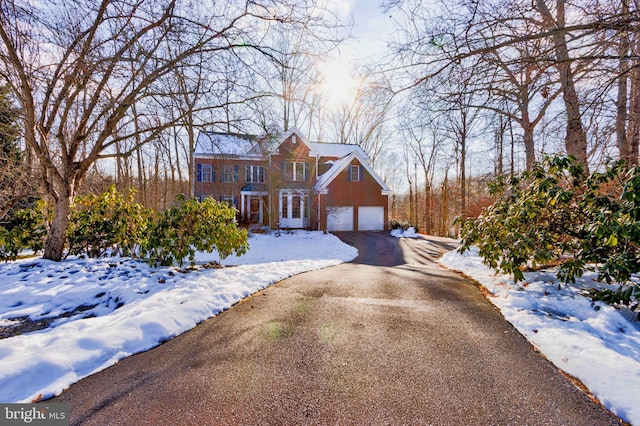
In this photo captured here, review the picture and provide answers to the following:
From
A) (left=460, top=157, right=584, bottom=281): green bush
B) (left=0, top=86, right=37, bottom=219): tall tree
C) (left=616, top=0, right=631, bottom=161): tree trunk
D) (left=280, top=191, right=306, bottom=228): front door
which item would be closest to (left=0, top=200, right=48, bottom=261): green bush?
(left=0, top=86, right=37, bottom=219): tall tree

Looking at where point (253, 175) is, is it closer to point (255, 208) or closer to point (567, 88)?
point (255, 208)

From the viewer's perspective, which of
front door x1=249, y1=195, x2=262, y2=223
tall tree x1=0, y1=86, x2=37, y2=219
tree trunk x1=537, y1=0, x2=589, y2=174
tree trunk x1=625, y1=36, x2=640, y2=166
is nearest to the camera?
tree trunk x1=537, y1=0, x2=589, y2=174

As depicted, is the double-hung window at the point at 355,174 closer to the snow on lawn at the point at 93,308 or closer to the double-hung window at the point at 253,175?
the double-hung window at the point at 253,175

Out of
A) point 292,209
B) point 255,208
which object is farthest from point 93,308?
point 255,208

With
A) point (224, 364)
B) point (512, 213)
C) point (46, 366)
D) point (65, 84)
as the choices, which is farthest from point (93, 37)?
point (512, 213)

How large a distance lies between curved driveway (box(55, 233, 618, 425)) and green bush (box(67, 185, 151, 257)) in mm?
4675

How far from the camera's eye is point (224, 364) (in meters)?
2.62

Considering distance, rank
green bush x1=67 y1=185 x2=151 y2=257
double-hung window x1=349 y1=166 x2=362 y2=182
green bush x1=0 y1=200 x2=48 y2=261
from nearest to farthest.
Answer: green bush x1=0 y1=200 x2=48 y2=261, green bush x1=67 y1=185 x2=151 y2=257, double-hung window x1=349 y1=166 x2=362 y2=182

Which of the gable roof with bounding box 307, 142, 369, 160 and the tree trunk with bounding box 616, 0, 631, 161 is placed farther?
the gable roof with bounding box 307, 142, 369, 160

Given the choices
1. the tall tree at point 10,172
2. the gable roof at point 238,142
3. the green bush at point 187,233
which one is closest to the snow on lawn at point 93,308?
the green bush at point 187,233

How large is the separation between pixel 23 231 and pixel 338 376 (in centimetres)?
781

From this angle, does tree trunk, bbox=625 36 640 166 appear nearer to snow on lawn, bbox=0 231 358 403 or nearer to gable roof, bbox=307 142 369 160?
snow on lawn, bbox=0 231 358 403

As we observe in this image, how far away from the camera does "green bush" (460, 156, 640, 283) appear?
3416 mm

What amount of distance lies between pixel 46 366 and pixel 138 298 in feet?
6.60
